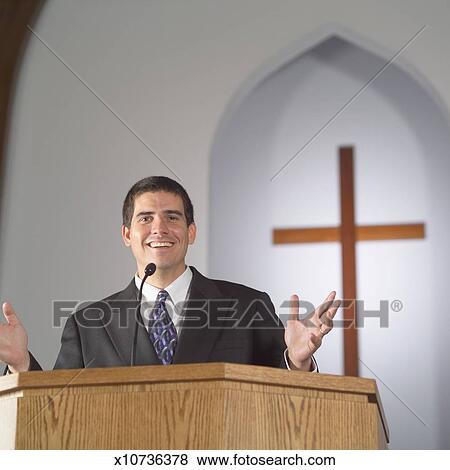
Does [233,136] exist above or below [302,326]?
above

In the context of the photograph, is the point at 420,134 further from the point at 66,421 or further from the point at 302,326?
the point at 66,421

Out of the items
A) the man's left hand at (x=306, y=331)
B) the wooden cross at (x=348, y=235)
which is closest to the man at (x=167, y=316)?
the man's left hand at (x=306, y=331)

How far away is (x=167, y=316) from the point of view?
2.97 meters

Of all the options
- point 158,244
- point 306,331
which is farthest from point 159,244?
point 306,331

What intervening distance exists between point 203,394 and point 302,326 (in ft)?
1.64

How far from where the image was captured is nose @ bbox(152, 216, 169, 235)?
3.09m

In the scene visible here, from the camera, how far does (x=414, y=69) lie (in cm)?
477

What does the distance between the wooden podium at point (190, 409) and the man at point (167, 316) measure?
50cm

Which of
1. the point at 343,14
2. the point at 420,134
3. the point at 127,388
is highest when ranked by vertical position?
the point at 343,14

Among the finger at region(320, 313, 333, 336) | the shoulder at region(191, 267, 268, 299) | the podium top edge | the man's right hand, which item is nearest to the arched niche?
the shoulder at region(191, 267, 268, 299)

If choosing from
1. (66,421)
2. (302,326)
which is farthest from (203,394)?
(302,326)

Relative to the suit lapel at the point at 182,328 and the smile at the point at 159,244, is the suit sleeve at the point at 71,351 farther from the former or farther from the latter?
the smile at the point at 159,244

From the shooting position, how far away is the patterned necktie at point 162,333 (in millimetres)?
2861

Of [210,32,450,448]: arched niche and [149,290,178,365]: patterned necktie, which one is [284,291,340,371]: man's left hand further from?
[210,32,450,448]: arched niche
